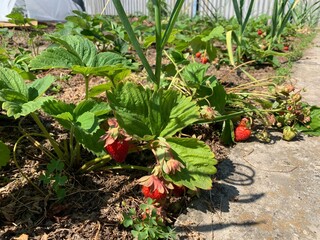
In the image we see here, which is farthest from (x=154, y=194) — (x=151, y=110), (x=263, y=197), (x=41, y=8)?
Result: (x=41, y=8)

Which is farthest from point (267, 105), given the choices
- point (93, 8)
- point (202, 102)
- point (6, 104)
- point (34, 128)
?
point (93, 8)

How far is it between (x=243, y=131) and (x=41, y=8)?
522 cm

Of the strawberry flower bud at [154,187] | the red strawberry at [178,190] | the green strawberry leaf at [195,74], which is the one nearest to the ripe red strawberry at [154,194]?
the strawberry flower bud at [154,187]

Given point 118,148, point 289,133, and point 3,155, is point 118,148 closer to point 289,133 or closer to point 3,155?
point 3,155

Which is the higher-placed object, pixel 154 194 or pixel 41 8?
pixel 41 8

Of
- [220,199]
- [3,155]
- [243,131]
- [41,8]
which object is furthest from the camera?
[41,8]

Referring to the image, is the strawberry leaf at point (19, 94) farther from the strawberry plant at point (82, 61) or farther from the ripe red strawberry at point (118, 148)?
the ripe red strawberry at point (118, 148)

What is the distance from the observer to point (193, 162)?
1.03 m

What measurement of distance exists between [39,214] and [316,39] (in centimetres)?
465

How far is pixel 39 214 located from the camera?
1.02 m

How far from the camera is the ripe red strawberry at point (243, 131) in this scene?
1.50m

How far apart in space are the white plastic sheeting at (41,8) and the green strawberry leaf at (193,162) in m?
4.80

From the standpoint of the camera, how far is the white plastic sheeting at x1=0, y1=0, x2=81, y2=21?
4.92 metres

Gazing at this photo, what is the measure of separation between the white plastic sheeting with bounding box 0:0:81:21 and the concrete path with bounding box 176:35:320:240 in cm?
473
